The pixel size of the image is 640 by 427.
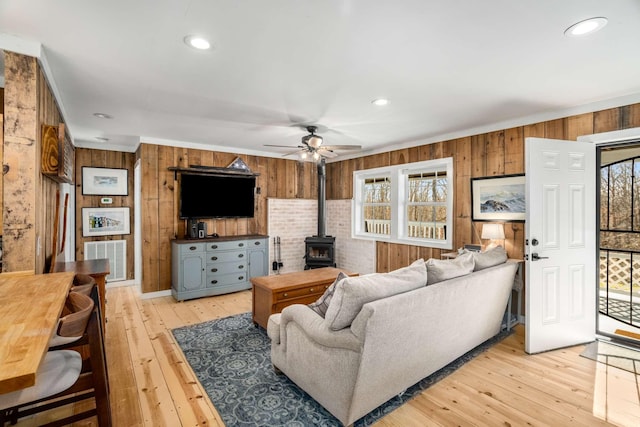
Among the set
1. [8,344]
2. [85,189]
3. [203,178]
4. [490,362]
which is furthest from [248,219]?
[8,344]

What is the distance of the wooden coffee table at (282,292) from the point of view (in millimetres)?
3275

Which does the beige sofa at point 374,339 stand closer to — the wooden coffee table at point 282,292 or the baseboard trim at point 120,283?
the wooden coffee table at point 282,292

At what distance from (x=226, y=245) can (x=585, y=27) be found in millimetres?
4665

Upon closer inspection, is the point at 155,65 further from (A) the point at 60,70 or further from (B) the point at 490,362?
(B) the point at 490,362

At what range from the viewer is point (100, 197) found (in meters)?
5.24

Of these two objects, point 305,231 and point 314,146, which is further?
point 305,231

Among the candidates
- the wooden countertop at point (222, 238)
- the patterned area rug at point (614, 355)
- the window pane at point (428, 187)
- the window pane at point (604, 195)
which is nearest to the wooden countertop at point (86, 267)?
the wooden countertop at point (222, 238)

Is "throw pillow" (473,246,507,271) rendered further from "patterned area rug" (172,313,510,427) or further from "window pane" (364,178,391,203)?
"window pane" (364,178,391,203)

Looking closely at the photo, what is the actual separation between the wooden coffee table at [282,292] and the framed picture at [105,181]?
3.52m

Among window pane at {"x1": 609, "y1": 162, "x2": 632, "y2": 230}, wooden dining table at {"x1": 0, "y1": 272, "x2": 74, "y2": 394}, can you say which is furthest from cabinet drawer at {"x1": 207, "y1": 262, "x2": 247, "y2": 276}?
window pane at {"x1": 609, "y1": 162, "x2": 632, "y2": 230}

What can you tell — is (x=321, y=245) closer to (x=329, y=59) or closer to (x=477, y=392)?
(x=477, y=392)

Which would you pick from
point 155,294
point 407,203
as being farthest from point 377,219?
point 155,294

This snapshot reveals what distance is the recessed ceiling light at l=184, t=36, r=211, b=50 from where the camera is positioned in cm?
204

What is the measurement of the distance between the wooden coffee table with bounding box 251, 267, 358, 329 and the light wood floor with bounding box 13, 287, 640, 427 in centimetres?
90
